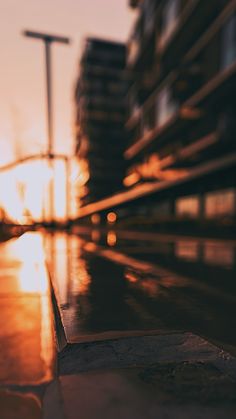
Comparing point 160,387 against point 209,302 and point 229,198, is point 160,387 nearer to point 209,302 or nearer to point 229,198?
point 209,302

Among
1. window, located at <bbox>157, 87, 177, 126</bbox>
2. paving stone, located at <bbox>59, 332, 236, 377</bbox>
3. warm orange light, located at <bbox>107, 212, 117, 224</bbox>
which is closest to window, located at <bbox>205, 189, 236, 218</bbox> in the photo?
window, located at <bbox>157, 87, 177, 126</bbox>

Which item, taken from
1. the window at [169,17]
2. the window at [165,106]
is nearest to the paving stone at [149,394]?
the window at [165,106]

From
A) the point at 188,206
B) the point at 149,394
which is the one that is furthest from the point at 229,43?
the point at 149,394

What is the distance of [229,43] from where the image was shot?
23906mm

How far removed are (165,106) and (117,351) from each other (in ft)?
118

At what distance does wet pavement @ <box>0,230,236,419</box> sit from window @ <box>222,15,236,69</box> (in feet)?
79.1

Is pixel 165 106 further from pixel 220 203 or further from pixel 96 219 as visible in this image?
pixel 96 219

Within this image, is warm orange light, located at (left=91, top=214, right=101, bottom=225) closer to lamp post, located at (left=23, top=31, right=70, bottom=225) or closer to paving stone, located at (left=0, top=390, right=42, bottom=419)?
lamp post, located at (left=23, top=31, right=70, bottom=225)

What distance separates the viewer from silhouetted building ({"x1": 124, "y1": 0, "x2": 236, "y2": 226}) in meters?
24.3

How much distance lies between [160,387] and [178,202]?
1346 inches

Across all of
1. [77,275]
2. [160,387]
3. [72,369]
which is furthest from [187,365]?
[77,275]

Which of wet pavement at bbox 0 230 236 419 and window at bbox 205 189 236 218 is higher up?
window at bbox 205 189 236 218

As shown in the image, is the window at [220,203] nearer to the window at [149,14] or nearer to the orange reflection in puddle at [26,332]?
the orange reflection in puddle at [26,332]

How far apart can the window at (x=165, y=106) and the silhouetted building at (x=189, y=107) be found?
106mm
